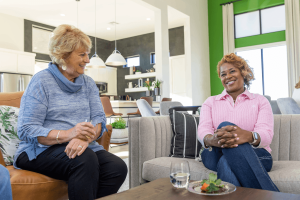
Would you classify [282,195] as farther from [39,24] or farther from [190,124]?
[39,24]

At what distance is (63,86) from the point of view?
1.54m

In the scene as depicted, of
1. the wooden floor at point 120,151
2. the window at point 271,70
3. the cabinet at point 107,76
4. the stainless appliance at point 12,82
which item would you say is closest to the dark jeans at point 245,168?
the wooden floor at point 120,151

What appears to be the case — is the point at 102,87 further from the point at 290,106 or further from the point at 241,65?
the point at 241,65

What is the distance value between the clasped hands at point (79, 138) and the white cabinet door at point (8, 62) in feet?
20.4

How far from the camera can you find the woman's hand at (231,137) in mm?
1396

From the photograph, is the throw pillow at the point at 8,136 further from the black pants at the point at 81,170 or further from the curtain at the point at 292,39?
the curtain at the point at 292,39

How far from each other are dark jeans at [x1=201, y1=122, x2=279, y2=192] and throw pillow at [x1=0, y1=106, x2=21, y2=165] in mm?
1210

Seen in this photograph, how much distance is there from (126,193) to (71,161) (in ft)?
1.42

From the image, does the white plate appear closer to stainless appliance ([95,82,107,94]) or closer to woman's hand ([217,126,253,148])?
woman's hand ([217,126,253,148])

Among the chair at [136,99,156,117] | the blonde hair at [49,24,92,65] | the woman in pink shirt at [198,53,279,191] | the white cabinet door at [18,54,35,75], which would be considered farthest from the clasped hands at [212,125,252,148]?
the white cabinet door at [18,54,35,75]

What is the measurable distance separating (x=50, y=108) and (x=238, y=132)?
1.04 metres

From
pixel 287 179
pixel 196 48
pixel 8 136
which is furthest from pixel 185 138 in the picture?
pixel 196 48

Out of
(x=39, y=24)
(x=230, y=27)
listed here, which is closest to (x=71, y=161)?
(x=230, y=27)

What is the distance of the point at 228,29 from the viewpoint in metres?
7.30
